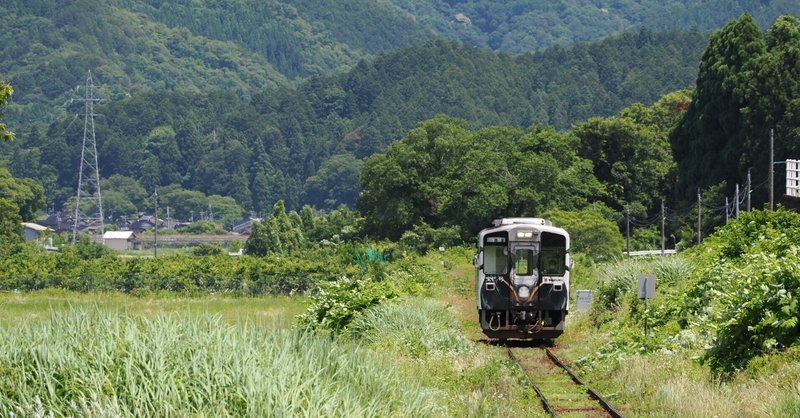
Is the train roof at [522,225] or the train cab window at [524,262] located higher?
the train roof at [522,225]

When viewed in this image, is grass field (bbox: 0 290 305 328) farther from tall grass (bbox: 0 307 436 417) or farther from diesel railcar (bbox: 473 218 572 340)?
tall grass (bbox: 0 307 436 417)

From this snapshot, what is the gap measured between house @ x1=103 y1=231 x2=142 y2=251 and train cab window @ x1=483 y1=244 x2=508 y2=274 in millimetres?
148146

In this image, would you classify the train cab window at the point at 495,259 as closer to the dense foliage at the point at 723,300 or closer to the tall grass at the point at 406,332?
the tall grass at the point at 406,332

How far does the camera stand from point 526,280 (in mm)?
30125

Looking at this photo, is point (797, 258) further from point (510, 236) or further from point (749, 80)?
point (749, 80)

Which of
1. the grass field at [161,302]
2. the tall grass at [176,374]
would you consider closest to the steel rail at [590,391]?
the tall grass at [176,374]

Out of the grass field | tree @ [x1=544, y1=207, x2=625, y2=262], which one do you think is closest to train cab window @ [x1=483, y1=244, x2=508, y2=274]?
the grass field

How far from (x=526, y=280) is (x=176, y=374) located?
59.2ft

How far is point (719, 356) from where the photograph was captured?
19.2 metres

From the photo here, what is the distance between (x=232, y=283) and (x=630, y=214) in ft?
137

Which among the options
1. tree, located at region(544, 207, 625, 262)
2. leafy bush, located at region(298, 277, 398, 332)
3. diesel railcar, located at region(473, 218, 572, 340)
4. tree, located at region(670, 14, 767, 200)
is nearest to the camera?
leafy bush, located at region(298, 277, 398, 332)

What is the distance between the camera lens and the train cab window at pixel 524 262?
3020 cm

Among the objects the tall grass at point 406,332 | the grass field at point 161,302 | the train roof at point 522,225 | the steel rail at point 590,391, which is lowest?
the grass field at point 161,302

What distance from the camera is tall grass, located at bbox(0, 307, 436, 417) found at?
39.6 ft
